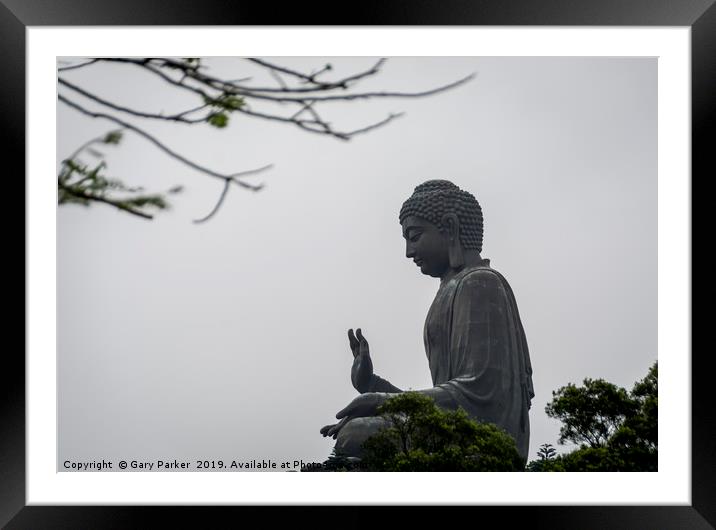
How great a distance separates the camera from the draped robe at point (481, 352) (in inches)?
359

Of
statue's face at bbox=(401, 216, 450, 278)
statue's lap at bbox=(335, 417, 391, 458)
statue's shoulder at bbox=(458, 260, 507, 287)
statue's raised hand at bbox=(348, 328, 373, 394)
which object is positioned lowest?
statue's lap at bbox=(335, 417, 391, 458)

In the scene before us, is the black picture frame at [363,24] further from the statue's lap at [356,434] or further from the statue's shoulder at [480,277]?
the statue's shoulder at [480,277]

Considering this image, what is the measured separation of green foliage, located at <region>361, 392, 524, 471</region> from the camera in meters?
7.51

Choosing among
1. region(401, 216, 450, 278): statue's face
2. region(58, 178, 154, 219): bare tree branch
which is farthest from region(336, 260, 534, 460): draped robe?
region(58, 178, 154, 219): bare tree branch

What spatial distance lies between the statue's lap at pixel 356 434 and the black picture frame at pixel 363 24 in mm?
2566

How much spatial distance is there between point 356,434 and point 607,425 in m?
1.72

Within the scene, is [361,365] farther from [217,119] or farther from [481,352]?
[217,119]

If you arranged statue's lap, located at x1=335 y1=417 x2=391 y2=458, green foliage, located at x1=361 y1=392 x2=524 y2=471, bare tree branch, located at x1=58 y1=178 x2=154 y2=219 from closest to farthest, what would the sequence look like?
bare tree branch, located at x1=58 y1=178 x2=154 y2=219 → green foliage, located at x1=361 y1=392 x2=524 y2=471 → statue's lap, located at x1=335 y1=417 x2=391 y2=458

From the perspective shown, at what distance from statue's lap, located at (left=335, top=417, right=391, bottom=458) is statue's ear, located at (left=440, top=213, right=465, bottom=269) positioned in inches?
66.7

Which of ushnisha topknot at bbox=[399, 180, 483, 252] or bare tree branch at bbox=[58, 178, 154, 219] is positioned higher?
ushnisha topknot at bbox=[399, 180, 483, 252]

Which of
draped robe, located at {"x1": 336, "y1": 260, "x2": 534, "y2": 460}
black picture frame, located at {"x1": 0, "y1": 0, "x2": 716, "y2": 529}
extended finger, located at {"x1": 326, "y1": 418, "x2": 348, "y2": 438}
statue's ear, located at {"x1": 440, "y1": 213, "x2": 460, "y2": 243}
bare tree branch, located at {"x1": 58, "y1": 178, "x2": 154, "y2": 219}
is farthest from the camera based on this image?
statue's ear, located at {"x1": 440, "y1": 213, "x2": 460, "y2": 243}

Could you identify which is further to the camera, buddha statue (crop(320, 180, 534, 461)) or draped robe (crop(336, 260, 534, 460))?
draped robe (crop(336, 260, 534, 460))

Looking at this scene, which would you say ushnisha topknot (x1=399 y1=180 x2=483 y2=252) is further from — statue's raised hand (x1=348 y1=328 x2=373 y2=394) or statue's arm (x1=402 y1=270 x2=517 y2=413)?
statue's raised hand (x1=348 y1=328 x2=373 y2=394)

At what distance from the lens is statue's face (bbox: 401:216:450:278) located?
9.75 m
